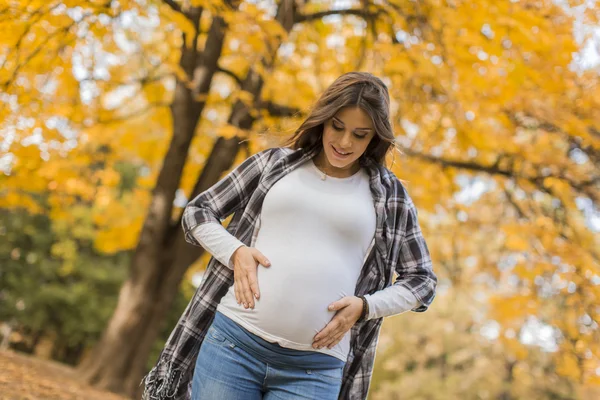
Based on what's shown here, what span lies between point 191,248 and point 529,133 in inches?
177

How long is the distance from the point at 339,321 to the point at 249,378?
322 millimetres

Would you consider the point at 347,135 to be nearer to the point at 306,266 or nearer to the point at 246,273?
the point at 306,266

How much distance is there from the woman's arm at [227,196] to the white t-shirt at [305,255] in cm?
7

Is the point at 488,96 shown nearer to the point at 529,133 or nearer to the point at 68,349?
the point at 529,133

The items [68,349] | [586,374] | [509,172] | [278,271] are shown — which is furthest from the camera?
[68,349]

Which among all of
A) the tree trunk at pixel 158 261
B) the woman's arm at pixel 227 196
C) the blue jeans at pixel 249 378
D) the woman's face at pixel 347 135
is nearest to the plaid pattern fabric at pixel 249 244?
the woman's arm at pixel 227 196

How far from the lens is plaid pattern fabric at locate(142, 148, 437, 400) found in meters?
2.21

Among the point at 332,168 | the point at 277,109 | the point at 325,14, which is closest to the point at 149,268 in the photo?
the point at 277,109

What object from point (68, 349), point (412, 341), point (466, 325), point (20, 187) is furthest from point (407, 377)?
point (20, 187)

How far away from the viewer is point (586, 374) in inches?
271

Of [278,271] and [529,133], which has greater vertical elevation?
[529,133]

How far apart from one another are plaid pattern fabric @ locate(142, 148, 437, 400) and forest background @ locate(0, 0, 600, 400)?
324 mm

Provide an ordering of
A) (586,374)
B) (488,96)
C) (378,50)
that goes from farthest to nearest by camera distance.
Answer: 1. (586,374)
2. (488,96)
3. (378,50)

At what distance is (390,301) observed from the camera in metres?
2.08
